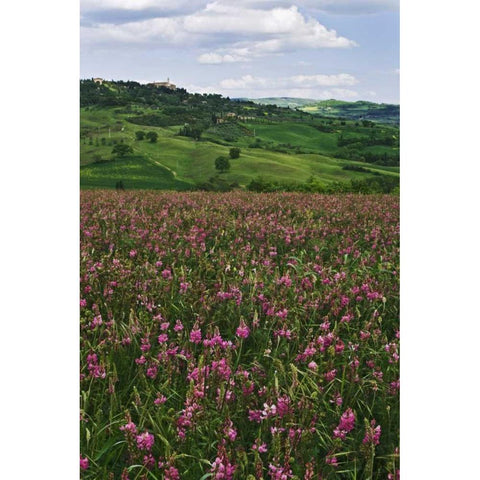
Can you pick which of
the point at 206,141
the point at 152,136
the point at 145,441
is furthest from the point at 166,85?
the point at 145,441

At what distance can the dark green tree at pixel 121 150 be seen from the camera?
321cm

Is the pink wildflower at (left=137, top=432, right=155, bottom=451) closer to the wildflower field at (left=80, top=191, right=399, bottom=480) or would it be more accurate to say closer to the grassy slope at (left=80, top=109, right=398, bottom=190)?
the wildflower field at (left=80, top=191, right=399, bottom=480)

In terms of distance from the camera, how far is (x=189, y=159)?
11.2 ft

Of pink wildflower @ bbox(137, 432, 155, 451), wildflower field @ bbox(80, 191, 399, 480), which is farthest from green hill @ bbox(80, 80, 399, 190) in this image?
pink wildflower @ bbox(137, 432, 155, 451)

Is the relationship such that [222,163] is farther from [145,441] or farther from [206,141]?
[145,441]

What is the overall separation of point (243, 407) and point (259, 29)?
5.87ft

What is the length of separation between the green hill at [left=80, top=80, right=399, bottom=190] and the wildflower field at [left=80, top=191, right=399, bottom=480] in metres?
0.39

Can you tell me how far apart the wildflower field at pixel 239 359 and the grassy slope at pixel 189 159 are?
356 millimetres

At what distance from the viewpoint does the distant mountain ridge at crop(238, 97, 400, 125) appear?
2674 millimetres

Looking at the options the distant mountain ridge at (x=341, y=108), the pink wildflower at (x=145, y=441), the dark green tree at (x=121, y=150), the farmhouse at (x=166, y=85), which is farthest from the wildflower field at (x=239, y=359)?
the farmhouse at (x=166, y=85)

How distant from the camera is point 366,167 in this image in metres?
3.21

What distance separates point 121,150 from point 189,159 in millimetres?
429

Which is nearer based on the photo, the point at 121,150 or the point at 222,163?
the point at 121,150
